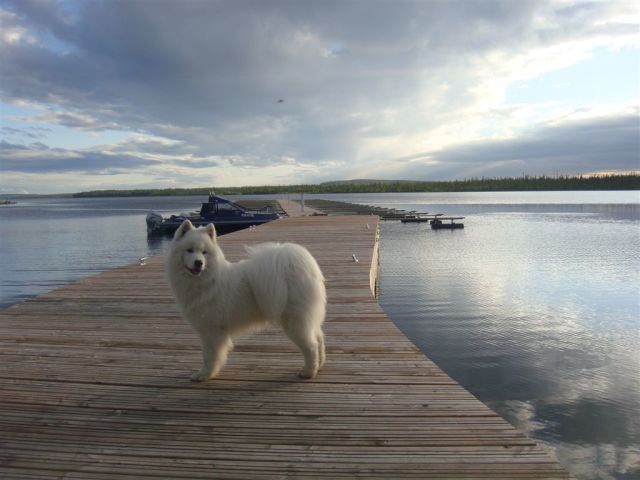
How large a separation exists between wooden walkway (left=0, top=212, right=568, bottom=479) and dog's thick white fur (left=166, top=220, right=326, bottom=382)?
318mm

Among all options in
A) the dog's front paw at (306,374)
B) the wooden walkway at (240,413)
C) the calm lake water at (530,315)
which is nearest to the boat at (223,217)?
the calm lake water at (530,315)

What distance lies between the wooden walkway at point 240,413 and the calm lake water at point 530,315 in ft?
6.02

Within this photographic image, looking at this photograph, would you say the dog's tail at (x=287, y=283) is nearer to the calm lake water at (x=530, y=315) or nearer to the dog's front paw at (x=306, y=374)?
the dog's front paw at (x=306, y=374)

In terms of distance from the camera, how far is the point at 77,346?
3.98 metres

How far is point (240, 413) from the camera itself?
2721 millimetres

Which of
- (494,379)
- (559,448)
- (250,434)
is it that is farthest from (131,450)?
(494,379)

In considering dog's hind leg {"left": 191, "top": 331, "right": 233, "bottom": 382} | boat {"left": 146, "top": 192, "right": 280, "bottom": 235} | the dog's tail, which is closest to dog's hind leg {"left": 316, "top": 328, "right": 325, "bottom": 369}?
the dog's tail

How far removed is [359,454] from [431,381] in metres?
1.04

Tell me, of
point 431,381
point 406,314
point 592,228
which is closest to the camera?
point 431,381

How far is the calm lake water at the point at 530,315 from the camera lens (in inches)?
173

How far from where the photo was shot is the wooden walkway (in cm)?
219

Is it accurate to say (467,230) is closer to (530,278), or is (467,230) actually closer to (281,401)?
(530,278)

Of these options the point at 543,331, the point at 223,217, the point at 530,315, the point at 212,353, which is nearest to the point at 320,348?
the point at 212,353

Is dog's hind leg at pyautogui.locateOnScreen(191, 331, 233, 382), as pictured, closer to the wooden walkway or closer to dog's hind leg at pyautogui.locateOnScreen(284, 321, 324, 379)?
the wooden walkway
